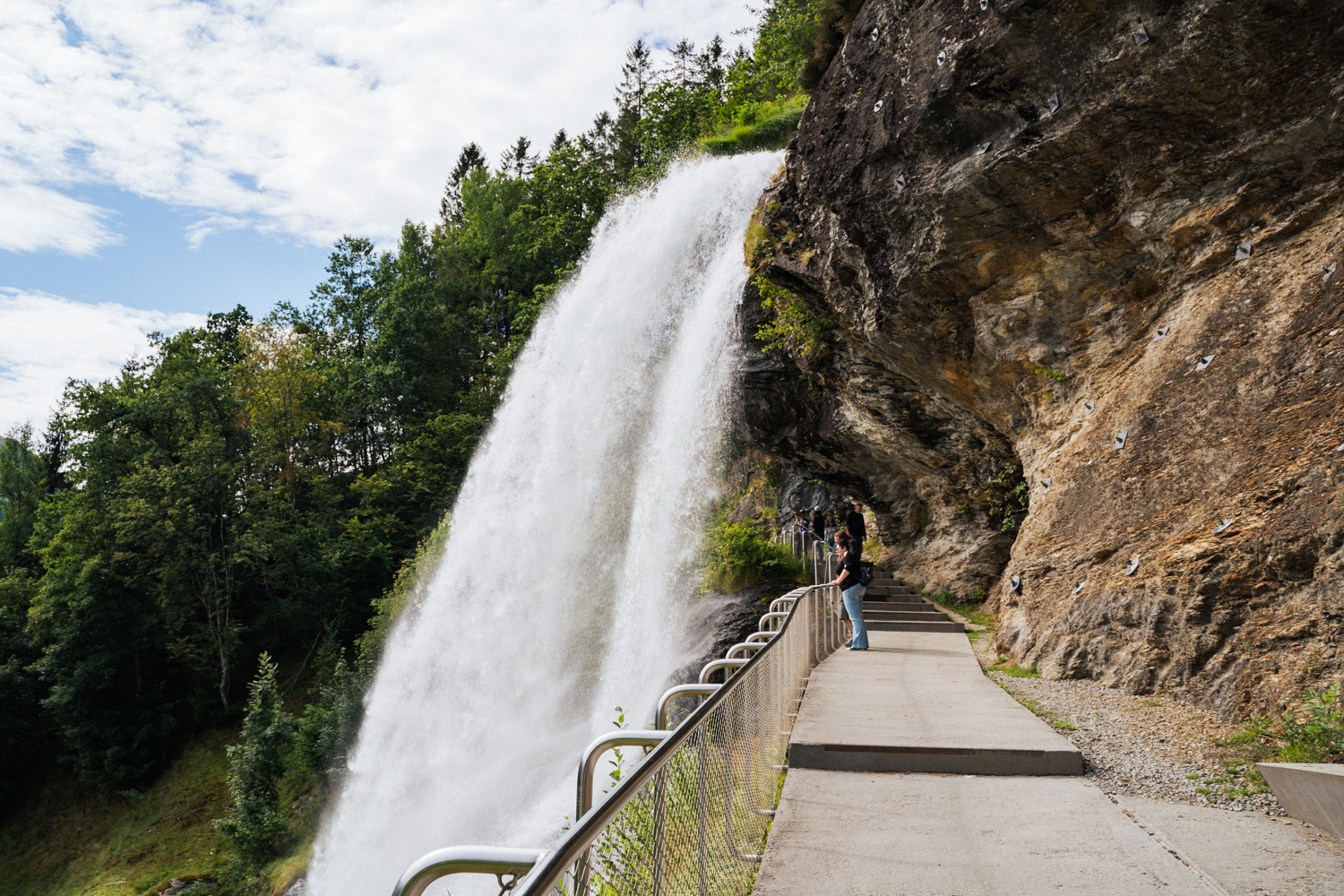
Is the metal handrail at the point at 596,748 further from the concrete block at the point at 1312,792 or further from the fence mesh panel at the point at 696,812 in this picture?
the concrete block at the point at 1312,792

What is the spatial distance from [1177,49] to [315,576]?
3545 cm

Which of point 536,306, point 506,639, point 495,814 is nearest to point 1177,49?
point 495,814

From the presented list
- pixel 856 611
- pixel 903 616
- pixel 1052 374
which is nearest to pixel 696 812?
pixel 856 611

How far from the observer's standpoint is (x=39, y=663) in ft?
97.1

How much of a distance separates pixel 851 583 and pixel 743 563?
6080 mm

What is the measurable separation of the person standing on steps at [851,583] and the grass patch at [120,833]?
22881mm

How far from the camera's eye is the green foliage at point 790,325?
1529cm

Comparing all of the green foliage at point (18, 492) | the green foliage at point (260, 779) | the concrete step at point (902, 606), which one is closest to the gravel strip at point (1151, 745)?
the concrete step at point (902, 606)

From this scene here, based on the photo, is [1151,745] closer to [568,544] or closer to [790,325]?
[790,325]

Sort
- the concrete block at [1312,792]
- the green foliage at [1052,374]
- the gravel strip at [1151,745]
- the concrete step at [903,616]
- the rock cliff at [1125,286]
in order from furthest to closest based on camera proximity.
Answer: the concrete step at [903,616], the green foliage at [1052,374], the rock cliff at [1125,286], the gravel strip at [1151,745], the concrete block at [1312,792]

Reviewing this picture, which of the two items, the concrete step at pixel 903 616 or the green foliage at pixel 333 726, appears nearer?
the concrete step at pixel 903 616

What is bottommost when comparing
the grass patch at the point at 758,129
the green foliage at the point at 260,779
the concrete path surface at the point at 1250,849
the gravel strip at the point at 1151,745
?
the green foliage at the point at 260,779

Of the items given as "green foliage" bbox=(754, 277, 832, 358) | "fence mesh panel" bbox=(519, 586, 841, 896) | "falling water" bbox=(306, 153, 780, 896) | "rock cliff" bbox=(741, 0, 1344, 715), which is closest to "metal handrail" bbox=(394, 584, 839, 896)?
"fence mesh panel" bbox=(519, 586, 841, 896)

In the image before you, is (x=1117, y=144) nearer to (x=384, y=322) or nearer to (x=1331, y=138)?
(x=1331, y=138)
